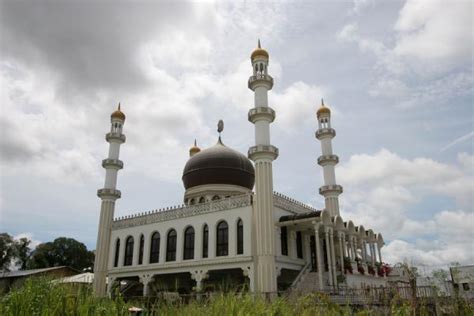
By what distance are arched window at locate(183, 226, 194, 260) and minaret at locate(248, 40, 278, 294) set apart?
5513 millimetres

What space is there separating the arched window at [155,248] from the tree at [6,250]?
32226 mm

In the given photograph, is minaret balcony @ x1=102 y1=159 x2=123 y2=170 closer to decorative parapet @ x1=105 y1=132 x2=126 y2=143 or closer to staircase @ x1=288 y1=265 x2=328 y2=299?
decorative parapet @ x1=105 y1=132 x2=126 y2=143

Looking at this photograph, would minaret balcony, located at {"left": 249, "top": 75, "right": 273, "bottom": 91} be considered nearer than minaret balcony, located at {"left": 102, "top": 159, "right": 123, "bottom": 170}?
Yes

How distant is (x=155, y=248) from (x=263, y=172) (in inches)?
425

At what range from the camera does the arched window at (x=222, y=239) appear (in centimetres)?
2448

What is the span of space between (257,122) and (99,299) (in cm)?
1919

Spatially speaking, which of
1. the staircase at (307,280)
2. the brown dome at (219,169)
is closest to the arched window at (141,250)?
the brown dome at (219,169)

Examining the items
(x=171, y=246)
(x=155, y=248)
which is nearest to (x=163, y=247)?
(x=171, y=246)

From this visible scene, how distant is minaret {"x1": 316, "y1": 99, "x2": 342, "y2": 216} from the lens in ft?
97.0

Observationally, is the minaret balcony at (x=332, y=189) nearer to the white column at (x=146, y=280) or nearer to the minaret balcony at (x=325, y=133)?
the minaret balcony at (x=325, y=133)

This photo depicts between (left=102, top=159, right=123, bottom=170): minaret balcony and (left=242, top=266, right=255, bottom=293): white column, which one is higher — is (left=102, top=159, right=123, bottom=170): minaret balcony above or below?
above

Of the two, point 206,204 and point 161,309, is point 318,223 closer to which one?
point 206,204

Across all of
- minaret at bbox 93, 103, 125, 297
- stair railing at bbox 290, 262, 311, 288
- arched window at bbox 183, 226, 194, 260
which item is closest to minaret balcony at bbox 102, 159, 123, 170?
minaret at bbox 93, 103, 125, 297

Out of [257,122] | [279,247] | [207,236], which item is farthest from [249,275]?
[257,122]
